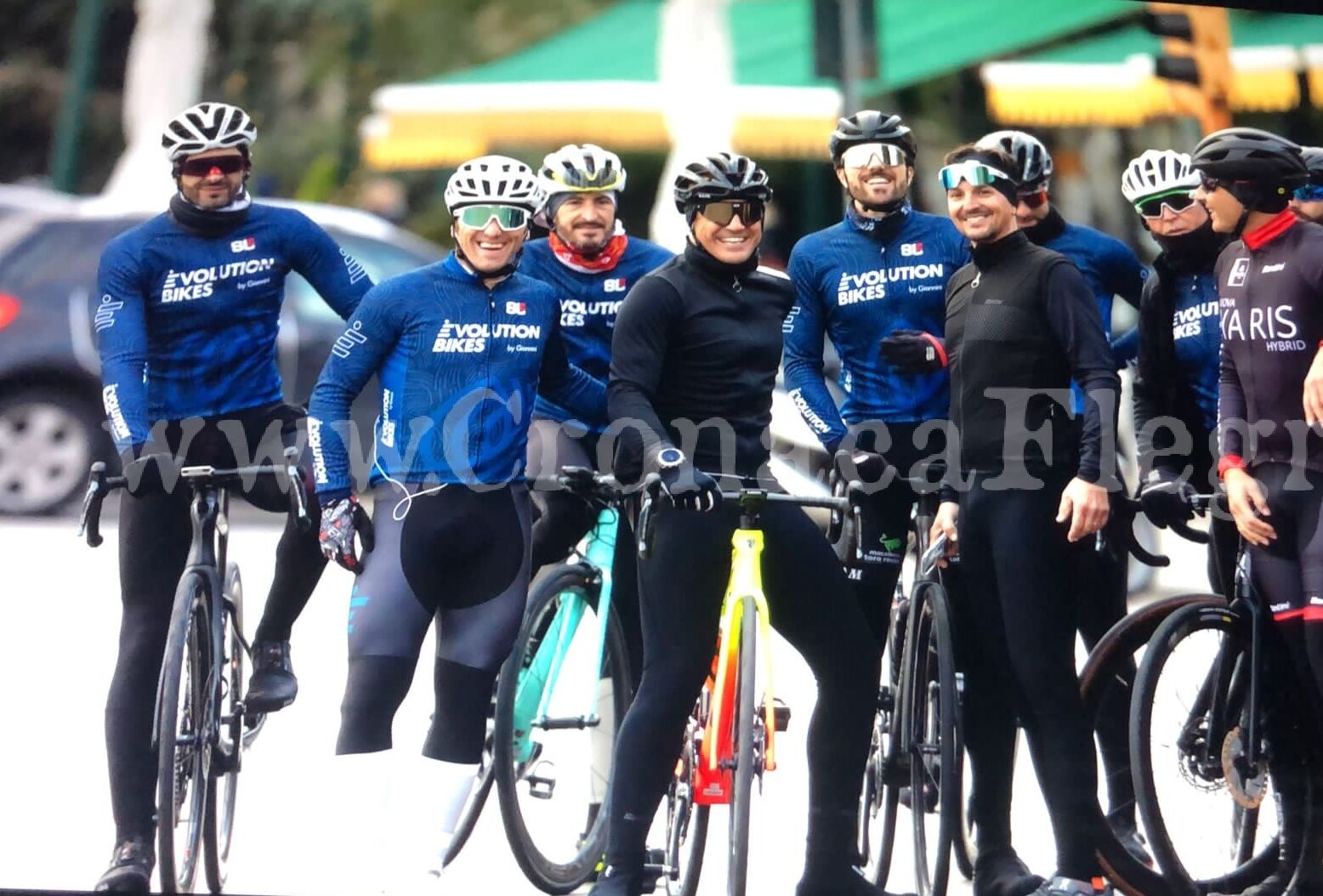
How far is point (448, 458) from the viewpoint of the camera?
585 cm

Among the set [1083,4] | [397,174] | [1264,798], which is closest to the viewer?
[1264,798]

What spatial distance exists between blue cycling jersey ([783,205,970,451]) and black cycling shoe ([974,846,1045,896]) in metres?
1.29

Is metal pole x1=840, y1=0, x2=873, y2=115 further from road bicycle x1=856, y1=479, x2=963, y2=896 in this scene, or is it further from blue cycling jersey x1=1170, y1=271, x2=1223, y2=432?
road bicycle x1=856, y1=479, x2=963, y2=896

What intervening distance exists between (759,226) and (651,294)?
36cm

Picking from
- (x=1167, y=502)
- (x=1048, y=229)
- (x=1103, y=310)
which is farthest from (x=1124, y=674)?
(x=1048, y=229)

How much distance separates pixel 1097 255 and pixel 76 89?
1052 centimetres

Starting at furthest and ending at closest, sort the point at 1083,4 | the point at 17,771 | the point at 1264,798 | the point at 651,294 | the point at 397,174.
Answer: the point at 397,174 → the point at 1083,4 → the point at 17,771 → the point at 1264,798 → the point at 651,294

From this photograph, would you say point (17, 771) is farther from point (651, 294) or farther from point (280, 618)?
point (651, 294)

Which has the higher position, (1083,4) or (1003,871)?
(1083,4)

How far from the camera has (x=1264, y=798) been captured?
20.7ft

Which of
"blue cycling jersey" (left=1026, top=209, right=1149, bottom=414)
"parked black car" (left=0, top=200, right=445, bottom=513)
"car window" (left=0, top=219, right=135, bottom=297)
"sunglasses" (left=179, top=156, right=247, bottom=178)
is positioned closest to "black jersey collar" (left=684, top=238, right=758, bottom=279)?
"blue cycling jersey" (left=1026, top=209, right=1149, bottom=414)

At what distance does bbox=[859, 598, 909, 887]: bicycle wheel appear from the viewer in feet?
20.6

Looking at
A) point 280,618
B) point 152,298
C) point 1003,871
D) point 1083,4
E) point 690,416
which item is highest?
point 1083,4

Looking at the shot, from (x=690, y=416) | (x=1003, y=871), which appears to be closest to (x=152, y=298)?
(x=690, y=416)
